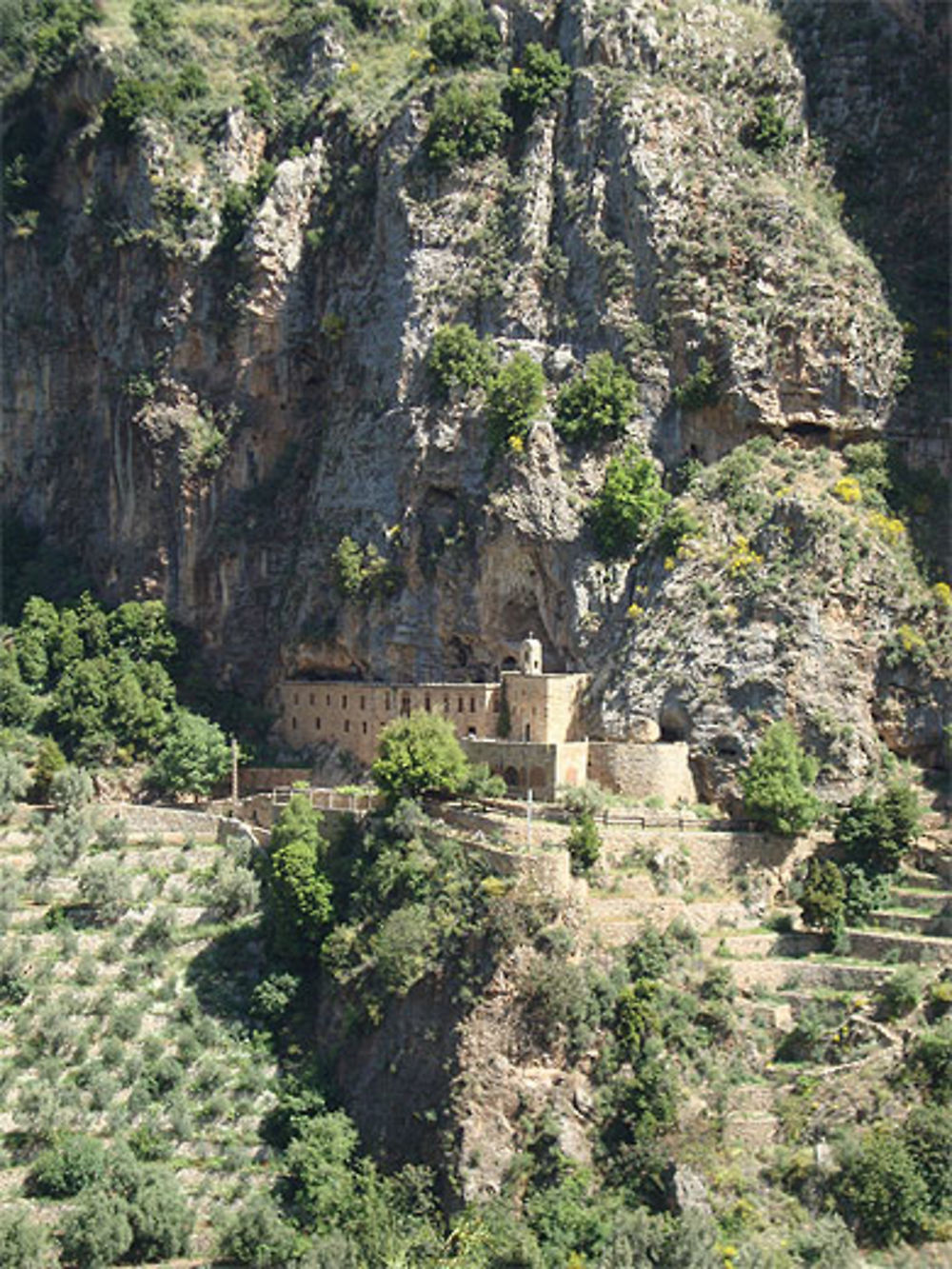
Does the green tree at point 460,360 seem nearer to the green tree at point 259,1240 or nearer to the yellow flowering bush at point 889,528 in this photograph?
the yellow flowering bush at point 889,528

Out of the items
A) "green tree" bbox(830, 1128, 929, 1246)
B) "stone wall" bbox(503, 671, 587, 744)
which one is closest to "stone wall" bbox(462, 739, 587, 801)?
"stone wall" bbox(503, 671, 587, 744)

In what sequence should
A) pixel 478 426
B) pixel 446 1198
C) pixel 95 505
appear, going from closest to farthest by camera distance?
pixel 446 1198 < pixel 478 426 < pixel 95 505

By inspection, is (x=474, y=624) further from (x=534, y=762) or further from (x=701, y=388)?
(x=701, y=388)

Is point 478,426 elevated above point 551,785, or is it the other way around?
point 478,426

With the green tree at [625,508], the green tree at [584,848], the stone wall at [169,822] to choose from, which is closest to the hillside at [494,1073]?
the green tree at [584,848]

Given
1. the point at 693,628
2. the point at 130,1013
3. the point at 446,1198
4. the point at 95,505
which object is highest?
the point at 95,505

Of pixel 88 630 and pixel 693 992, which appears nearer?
pixel 693 992

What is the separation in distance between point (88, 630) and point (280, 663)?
8282 mm

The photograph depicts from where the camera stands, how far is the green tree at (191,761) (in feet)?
256

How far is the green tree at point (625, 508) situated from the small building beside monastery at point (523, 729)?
14.6 feet

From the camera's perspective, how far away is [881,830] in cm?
6575

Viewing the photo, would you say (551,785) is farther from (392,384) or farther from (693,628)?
(392,384)

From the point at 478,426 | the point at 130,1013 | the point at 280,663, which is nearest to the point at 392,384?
the point at 478,426

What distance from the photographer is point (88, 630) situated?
275 feet
